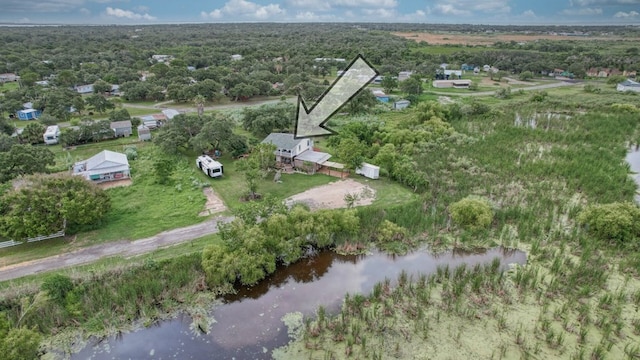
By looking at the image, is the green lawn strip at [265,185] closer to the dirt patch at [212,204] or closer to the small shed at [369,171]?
the dirt patch at [212,204]

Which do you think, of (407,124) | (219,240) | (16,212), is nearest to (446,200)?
(219,240)

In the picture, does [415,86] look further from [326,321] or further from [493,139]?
[326,321]

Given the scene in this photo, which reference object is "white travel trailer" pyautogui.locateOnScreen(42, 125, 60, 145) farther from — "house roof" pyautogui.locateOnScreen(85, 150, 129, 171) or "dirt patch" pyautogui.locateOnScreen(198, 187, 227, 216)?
"dirt patch" pyautogui.locateOnScreen(198, 187, 227, 216)

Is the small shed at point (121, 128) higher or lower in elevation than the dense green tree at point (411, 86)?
lower

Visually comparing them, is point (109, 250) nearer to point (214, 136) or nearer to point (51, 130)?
point (214, 136)

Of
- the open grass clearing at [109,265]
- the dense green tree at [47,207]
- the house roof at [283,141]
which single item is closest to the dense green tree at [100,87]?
the house roof at [283,141]

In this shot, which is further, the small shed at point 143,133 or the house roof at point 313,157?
the small shed at point 143,133
